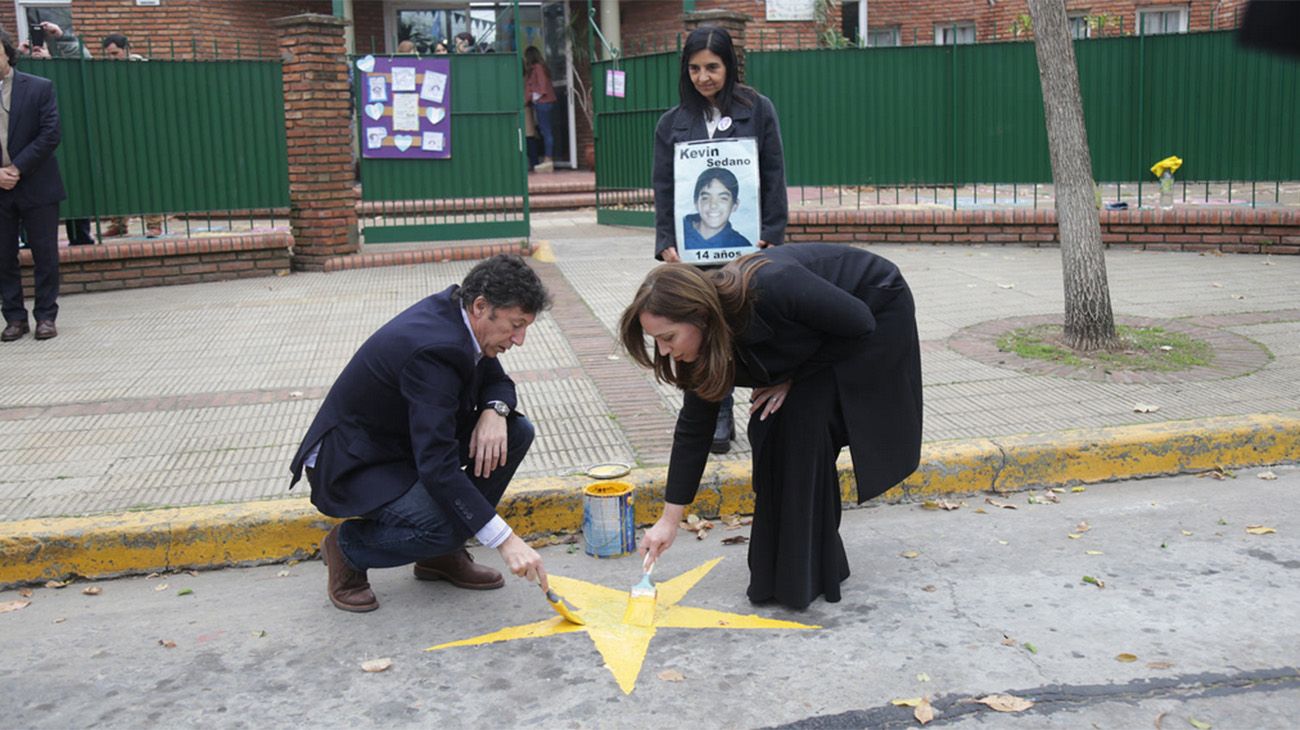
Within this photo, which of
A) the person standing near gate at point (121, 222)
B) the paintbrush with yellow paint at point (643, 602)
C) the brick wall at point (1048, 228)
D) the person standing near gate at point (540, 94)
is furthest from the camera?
the person standing near gate at point (540, 94)

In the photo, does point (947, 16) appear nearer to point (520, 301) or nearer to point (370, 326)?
point (370, 326)

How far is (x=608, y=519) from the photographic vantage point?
4.75 meters

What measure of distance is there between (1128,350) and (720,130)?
10.4 feet

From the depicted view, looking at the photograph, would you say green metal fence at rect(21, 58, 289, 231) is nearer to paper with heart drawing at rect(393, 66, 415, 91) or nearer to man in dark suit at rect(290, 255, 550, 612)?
paper with heart drawing at rect(393, 66, 415, 91)

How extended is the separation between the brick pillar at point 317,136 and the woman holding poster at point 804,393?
25.2ft

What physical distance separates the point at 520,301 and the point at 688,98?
75.9 inches

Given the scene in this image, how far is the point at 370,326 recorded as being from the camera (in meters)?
8.47

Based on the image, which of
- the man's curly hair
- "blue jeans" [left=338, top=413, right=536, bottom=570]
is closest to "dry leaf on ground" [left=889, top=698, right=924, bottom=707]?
"blue jeans" [left=338, top=413, right=536, bottom=570]

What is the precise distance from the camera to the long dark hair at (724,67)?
17.0ft

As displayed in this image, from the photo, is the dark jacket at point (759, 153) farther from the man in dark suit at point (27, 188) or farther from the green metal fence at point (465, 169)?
the green metal fence at point (465, 169)

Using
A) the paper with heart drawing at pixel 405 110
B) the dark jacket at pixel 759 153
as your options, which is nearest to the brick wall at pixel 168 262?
the paper with heart drawing at pixel 405 110

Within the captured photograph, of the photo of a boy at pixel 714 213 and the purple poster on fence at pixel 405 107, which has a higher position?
the purple poster on fence at pixel 405 107

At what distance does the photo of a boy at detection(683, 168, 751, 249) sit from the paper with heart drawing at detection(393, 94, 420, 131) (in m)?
6.43

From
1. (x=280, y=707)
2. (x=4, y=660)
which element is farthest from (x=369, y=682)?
(x=4, y=660)
